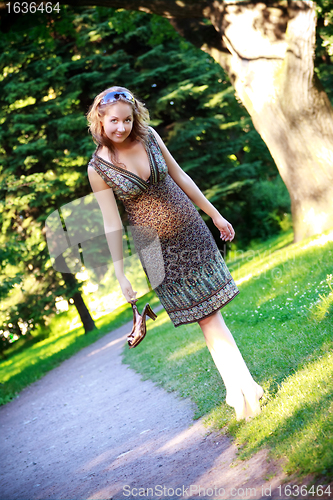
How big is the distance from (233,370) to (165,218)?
1.22 metres

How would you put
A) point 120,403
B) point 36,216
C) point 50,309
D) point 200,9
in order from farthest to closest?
point 36,216 → point 50,309 → point 200,9 → point 120,403

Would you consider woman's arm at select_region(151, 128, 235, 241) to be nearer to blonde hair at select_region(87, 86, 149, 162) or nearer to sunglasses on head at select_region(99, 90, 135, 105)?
blonde hair at select_region(87, 86, 149, 162)

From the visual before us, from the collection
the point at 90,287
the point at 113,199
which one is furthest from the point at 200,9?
the point at 90,287

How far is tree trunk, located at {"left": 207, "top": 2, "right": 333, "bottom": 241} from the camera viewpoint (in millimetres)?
10195

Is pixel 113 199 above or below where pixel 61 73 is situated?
below

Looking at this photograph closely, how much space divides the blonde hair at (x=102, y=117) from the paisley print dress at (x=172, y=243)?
0.09 metres

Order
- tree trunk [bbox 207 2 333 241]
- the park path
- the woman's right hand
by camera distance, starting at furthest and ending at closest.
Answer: tree trunk [bbox 207 2 333 241] → the woman's right hand → the park path

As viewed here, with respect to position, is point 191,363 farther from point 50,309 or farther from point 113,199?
point 50,309

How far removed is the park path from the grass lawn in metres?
0.16

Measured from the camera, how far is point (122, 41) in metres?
20.0

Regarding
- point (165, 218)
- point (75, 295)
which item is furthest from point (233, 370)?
point (75, 295)

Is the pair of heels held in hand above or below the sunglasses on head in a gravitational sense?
below

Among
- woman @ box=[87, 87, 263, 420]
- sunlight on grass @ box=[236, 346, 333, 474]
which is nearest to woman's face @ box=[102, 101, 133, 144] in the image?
woman @ box=[87, 87, 263, 420]

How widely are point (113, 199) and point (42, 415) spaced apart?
5061 millimetres
